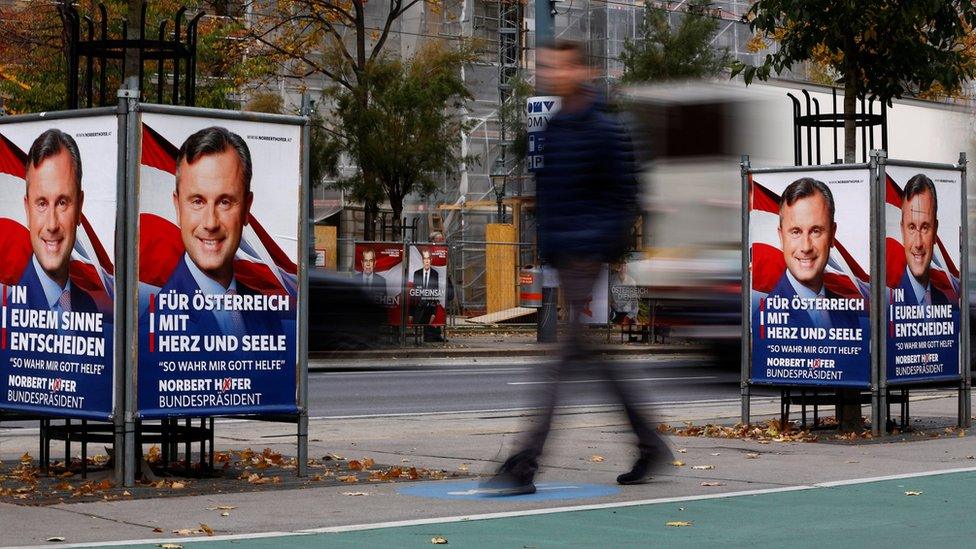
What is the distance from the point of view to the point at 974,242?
2392 cm

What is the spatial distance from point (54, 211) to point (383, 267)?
1864 centimetres

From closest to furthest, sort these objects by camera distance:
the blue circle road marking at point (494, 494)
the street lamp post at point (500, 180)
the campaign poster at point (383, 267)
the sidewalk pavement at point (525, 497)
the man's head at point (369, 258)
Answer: the sidewalk pavement at point (525, 497)
the blue circle road marking at point (494, 494)
the campaign poster at point (383, 267)
the man's head at point (369, 258)
the street lamp post at point (500, 180)

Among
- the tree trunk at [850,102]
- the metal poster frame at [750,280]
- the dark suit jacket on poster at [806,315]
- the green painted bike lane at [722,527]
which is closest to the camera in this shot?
the green painted bike lane at [722,527]

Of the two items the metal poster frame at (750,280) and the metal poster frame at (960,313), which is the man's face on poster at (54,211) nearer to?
the metal poster frame at (750,280)

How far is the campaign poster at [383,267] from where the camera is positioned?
26984 mm

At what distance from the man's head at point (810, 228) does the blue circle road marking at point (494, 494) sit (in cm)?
404

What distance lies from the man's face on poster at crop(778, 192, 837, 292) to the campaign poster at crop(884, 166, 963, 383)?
45 centimetres

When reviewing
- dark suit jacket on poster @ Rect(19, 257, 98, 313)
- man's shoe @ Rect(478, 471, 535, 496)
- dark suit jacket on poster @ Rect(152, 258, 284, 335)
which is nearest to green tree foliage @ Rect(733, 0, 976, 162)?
dark suit jacket on poster @ Rect(152, 258, 284, 335)

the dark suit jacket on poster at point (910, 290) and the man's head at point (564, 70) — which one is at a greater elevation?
the man's head at point (564, 70)

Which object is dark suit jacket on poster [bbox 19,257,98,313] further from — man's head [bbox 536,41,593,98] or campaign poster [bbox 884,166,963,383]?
campaign poster [bbox 884,166,963,383]

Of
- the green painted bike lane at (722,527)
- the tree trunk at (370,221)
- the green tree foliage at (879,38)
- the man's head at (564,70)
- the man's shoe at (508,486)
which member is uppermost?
the green tree foliage at (879,38)

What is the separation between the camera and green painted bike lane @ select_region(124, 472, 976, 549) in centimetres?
652

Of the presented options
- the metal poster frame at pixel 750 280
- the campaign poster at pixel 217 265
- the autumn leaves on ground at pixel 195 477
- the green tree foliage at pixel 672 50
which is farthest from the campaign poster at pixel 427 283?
the campaign poster at pixel 217 265

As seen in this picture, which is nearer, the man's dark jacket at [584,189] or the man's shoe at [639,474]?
the man's dark jacket at [584,189]
